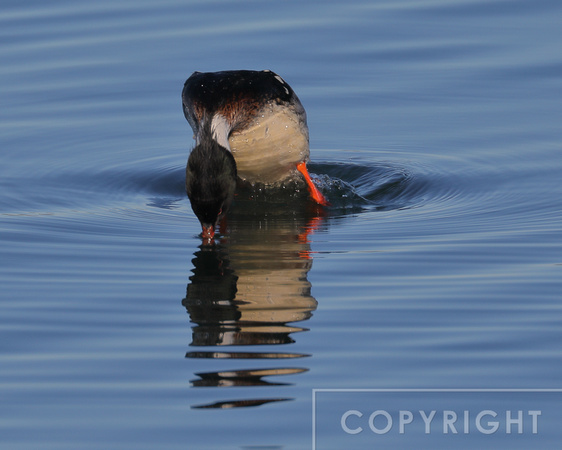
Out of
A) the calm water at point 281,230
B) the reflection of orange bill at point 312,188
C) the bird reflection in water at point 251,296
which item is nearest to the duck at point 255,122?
the reflection of orange bill at point 312,188

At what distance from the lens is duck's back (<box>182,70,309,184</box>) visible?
36.9 ft

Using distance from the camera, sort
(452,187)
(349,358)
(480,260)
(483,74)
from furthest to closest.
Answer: (483,74) → (452,187) → (480,260) → (349,358)

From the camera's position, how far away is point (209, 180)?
923 centimetres

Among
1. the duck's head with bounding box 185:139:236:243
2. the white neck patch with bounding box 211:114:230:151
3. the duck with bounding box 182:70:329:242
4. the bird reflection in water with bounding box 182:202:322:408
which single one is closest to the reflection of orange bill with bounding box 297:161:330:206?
A: the duck with bounding box 182:70:329:242

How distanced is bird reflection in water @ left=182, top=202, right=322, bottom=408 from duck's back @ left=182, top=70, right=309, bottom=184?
85 centimetres

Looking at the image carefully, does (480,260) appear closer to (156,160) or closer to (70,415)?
(70,415)

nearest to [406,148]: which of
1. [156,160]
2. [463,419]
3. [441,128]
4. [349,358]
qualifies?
[441,128]

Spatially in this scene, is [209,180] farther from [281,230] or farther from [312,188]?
[312,188]

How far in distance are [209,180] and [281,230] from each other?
1.52 metres

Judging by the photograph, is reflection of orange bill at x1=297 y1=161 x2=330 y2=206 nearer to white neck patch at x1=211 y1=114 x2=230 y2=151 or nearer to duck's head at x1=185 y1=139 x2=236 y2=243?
white neck patch at x1=211 y1=114 x2=230 y2=151

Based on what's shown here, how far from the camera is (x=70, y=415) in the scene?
20.9ft

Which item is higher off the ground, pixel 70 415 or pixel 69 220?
pixel 69 220

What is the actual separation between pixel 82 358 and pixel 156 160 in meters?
6.01

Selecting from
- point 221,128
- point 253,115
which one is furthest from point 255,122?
point 221,128
